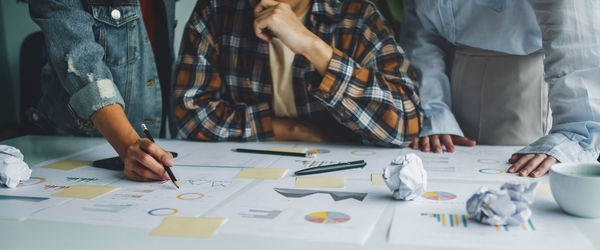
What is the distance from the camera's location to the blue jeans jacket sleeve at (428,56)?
1495 millimetres

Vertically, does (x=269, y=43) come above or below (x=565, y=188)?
above

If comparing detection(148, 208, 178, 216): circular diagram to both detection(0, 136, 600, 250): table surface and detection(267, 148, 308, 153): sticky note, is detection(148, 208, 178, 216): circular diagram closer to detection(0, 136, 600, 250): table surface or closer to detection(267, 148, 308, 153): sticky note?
detection(0, 136, 600, 250): table surface

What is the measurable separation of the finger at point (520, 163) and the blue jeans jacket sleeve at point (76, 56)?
0.86m

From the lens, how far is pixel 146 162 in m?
0.96

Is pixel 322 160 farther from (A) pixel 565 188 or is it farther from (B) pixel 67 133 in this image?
(B) pixel 67 133

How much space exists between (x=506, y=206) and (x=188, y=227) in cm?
43

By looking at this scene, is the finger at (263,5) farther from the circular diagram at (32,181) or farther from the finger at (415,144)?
the circular diagram at (32,181)

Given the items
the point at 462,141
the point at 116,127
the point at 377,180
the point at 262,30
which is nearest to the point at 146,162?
the point at 116,127

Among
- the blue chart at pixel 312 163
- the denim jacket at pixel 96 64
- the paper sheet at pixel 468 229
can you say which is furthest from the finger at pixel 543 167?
the denim jacket at pixel 96 64

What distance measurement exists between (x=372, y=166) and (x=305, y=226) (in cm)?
39

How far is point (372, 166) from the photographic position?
3.50 ft

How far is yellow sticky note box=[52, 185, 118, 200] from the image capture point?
2.88 feet

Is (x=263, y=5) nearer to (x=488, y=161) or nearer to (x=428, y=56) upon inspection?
(x=428, y=56)

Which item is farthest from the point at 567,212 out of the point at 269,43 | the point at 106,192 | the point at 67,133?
the point at 67,133
